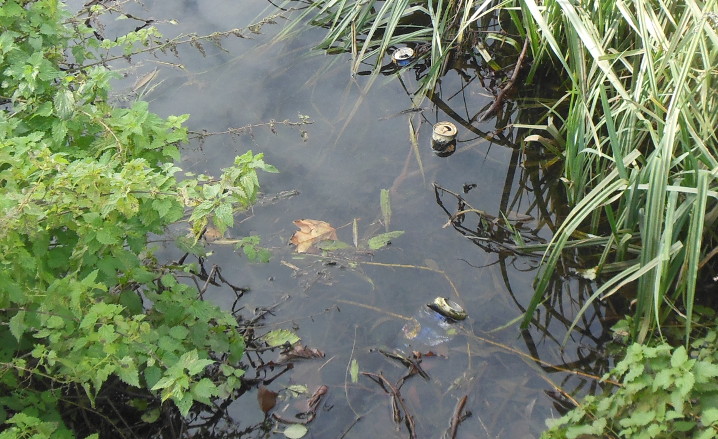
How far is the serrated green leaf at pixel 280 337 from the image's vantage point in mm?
2355

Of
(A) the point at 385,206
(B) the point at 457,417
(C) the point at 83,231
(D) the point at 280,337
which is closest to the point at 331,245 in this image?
(A) the point at 385,206

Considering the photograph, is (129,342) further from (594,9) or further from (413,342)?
(594,9)

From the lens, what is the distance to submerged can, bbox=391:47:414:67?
11.3 feet

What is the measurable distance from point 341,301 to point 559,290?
2.72 feet

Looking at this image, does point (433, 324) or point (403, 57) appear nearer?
point (433, 324)

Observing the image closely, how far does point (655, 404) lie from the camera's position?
1832 mm

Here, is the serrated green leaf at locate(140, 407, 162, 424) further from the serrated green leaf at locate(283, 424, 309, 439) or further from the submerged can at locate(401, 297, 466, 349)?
the submerged can at locate(401, 297, 466, 349)

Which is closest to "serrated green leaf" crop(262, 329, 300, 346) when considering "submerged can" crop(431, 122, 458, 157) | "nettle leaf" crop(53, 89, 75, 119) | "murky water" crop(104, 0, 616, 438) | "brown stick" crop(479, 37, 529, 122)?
"murky water" crop(104, 0, 616, 438)

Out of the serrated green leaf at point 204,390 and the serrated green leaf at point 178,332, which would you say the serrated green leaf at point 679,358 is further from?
the serrated green leaf at point 178,332

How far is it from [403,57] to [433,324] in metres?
1.60

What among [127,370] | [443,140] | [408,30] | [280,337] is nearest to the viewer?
[127,370]

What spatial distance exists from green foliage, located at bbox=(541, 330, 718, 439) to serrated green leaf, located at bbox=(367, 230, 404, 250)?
3.26 feet

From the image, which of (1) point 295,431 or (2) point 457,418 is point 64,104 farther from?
(2) point 457,418

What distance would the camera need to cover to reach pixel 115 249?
5.77 feet
